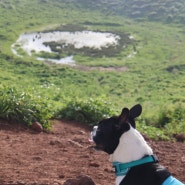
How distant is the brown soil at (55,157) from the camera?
5.43 metres

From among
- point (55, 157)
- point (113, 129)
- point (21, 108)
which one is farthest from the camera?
point (21, 108)

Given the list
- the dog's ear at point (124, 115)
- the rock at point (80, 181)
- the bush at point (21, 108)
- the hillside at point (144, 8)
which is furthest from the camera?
the hillside at point (144, 8)

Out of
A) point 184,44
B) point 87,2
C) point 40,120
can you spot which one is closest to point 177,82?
point 184,44

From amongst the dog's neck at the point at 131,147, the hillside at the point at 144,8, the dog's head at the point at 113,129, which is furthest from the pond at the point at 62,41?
the dog's neck at the point at 131,147

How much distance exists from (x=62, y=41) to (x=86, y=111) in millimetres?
41556

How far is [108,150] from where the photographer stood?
428cm

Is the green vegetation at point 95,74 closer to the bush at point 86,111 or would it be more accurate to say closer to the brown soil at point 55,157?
the bush at point 86,111

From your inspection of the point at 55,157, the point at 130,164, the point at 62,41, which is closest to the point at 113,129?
the point at 130,164

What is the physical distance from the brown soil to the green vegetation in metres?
0.54

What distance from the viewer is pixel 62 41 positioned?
5000 centimetres

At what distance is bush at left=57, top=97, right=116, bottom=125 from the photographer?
9086 millimetres

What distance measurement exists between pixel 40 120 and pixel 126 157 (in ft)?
13.2

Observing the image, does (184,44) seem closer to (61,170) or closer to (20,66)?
(20,66)

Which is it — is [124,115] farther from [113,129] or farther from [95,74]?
[95,74]
